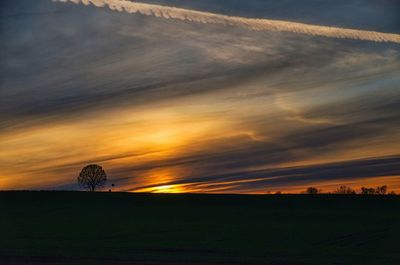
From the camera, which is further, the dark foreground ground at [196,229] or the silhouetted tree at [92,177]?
the silhouetted tree at [92,177]

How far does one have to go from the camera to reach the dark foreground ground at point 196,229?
1293 inches

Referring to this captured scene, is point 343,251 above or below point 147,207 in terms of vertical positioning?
below

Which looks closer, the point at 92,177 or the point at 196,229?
the point at 196,229

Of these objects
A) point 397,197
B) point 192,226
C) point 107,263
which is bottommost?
point 107,263

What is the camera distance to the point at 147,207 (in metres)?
65.7

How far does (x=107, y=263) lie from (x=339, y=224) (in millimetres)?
28219

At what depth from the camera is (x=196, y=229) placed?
47.5 metres

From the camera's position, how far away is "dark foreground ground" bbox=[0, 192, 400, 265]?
3284 cm

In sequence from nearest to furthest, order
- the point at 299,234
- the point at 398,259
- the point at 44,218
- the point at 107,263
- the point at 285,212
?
the point at 107,263 < the point at 398,259 < the point at 299,234 < the point at 44,218 < the point at 285,212

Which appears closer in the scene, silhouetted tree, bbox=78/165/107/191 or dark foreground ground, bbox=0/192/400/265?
dark foreground ground, bbox=0/192/400/265

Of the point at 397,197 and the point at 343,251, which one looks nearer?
the point at 343,251

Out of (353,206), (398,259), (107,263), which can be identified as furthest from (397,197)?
(107,263)

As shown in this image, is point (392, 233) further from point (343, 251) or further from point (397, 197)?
point (397, 197)

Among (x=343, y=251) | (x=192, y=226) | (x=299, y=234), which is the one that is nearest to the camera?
(x=343, y=251)
